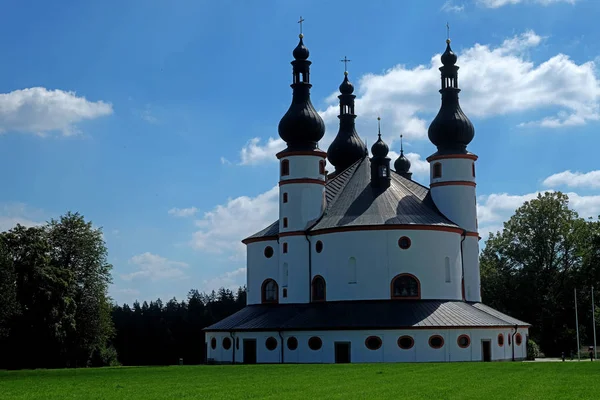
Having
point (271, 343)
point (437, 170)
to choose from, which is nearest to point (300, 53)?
point (437, 170)

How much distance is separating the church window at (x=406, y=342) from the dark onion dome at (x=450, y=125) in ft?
48.8

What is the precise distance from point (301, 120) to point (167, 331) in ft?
161

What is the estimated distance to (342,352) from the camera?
47969mm

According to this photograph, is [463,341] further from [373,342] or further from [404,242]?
[404,242]

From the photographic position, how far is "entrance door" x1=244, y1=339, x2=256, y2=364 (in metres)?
51.1

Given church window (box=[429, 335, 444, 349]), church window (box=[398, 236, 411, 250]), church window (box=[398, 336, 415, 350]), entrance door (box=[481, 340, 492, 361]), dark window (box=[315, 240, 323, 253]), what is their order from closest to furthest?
1. church window (box=[398, 336, 415, 350])
2. church window (box=[429, 335, 444, 349])
3. entrance door (box=[481, 340, 492, 361])
4. church window (box=[398, 236, 411, 250])
5. dark window (box=[315, 240, 323, 253])

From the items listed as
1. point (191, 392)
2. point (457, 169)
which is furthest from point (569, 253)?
point (191, 392)

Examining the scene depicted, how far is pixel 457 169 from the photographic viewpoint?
56.2 meters

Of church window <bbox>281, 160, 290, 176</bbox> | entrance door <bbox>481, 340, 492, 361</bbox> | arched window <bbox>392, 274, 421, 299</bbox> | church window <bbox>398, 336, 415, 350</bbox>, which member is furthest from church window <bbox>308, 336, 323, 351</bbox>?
church window <bbox>281, 160, 290, 176</bbox>

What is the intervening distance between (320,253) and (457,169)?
11.3m

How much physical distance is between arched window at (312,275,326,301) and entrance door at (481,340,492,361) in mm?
10077

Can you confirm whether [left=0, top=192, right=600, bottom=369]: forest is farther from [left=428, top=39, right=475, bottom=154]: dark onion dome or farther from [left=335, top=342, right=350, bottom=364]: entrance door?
[left=335, top=342, right=350, bottom=364]: entrance door

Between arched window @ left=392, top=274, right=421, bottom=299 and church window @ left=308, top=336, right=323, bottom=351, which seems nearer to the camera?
church window @ left=308, top=336, right=323, bottom=351

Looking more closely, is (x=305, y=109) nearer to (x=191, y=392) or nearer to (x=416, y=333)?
(x=416, y=333)
